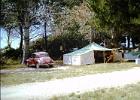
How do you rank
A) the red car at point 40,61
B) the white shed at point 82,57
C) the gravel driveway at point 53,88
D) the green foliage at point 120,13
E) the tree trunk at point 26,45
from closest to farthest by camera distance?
the gravel driveway at point 53,88 → the green foliage at point 120,13 → the red car at point 40,61 → the white shed at point 82,57 → the tree trunk at point 26,45

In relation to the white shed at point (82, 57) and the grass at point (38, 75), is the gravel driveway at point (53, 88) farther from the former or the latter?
the white shed at point (82, 57)

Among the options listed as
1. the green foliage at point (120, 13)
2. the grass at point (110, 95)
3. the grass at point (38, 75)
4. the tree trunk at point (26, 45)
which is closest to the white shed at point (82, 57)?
the tree trunk at point (26, 45)

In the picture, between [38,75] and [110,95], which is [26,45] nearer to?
[38,75]

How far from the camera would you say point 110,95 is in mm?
15469

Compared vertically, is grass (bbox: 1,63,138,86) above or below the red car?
below

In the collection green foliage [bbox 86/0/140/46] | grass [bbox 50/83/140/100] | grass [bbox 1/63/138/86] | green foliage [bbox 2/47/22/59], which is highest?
green foliage [bbox 86/0/140/46]

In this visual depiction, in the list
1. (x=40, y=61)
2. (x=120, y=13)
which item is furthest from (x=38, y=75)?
(x=40, y=61)

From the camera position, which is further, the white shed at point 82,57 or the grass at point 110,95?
the white shed at point 82,57

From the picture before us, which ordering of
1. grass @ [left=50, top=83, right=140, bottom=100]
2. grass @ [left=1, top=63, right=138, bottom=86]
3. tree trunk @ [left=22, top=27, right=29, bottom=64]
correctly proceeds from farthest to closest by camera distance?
tree trunk @ [left=22, top=27, right=29, bottom=64] → grass @ [left=1, top=63, right=138, bottom=86] → grass @ [left=50, top=83, right=140, bottom=100]

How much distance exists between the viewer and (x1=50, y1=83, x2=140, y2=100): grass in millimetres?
14789

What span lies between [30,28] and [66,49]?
6529mm

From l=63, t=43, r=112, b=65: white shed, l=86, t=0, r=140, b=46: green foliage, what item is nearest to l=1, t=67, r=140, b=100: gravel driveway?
l=86, t=0, r=140, b=46: green foliage

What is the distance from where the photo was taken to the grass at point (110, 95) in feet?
48.5

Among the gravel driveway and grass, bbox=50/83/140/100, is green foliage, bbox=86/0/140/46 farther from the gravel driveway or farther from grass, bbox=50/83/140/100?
grass, bbox=50/83/140/100
